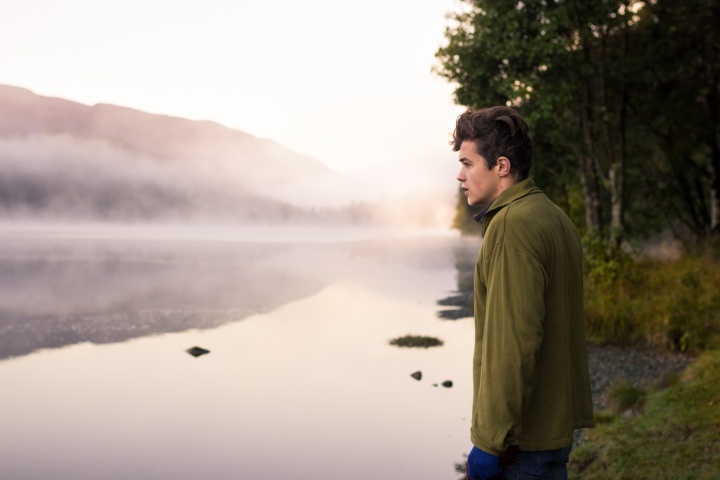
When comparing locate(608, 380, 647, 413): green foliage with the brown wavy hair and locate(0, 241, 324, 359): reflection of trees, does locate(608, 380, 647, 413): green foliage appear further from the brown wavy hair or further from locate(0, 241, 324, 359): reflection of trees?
locate(0, 241, 324, 359): reflection of trees

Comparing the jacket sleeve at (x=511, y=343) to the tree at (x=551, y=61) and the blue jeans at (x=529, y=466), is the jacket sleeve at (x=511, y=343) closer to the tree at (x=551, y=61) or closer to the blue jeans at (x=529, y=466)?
the blue jeans at (x=529, y=466)

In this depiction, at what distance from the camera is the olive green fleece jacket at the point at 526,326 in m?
3.28

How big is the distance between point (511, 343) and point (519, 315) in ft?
0.45

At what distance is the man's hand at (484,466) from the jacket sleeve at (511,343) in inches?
1.5

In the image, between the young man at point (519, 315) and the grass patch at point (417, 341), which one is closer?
the young man at point (519, 315)

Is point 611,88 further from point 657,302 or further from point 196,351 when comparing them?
point 196,351

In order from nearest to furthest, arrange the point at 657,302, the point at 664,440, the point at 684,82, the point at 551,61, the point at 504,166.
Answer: the point at 504,166 → the point at 664,440 → the point at 657,302 → the point at 551,61 → the point at 684,82

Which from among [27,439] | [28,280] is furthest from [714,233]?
[28,280]

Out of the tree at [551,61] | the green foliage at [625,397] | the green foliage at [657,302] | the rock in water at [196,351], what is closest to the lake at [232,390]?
the rock in water at [196,351]

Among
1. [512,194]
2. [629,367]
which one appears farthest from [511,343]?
[629,367]

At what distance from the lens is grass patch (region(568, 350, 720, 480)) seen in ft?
25.6

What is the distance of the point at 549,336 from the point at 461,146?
1.07m

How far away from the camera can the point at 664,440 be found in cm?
872

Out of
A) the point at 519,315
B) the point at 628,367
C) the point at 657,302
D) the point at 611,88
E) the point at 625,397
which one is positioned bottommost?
the point at 628,367
